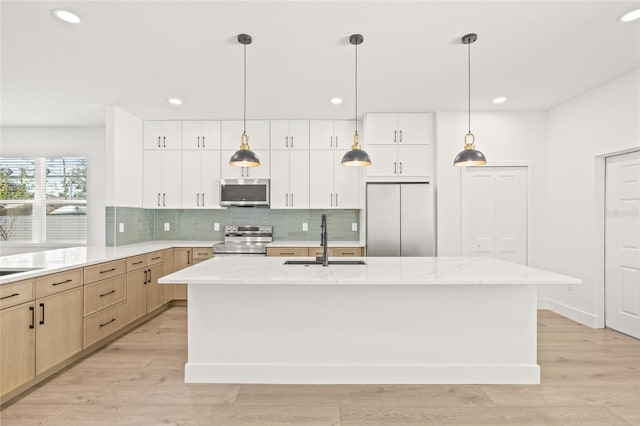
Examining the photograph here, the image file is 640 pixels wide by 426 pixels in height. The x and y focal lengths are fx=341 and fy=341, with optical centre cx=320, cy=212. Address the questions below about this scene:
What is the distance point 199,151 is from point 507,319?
433 cm

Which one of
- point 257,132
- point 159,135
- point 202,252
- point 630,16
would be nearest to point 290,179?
point 257,132

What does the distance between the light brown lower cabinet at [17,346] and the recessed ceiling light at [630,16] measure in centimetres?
467

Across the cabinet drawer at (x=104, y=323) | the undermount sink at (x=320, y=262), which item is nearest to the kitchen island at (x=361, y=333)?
the undermount sink at (x=320, y=262)

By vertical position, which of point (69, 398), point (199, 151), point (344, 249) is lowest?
point (69, 398)

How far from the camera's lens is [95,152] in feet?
17.5

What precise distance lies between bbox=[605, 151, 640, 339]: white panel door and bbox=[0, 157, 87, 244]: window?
7.04 metres

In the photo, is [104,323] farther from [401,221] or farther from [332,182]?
[401,221]

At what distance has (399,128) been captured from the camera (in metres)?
4.58

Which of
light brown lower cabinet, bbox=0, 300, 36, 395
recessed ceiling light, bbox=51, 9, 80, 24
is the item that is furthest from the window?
recessed ceiling light, bbox=51, 9, 80, 24

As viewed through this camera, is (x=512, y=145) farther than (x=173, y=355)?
Yes

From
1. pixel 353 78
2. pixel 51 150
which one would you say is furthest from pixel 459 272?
pixel 51 150

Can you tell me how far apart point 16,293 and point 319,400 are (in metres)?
2.19

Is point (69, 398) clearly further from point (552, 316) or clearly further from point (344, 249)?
point (552, 316)

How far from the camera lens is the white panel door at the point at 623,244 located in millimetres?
3486
